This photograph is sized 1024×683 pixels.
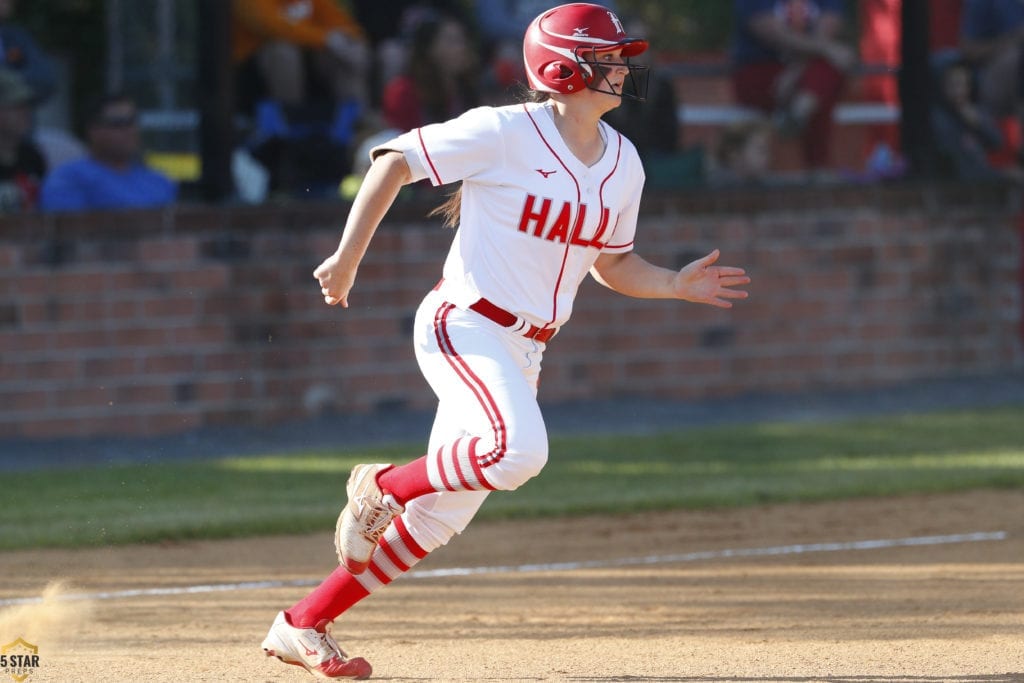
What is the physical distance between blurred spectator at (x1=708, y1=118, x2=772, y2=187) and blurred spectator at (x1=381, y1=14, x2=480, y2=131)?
2066mm

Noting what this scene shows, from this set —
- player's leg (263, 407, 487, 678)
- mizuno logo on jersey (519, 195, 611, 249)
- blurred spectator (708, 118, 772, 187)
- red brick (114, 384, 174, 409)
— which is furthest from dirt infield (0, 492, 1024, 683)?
blurred spectator (708, 118, 772, 187)

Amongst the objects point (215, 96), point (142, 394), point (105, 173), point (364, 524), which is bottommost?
point (142, 394)

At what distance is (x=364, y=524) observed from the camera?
455 centimetres

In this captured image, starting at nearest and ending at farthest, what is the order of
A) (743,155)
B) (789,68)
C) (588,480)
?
1. (588,480)
2. (743,155)
3. (789,68)

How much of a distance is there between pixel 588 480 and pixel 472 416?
4.03 m

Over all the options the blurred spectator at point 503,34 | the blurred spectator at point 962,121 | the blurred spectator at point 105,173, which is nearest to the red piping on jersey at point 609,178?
the blurred spectator at point 105,173

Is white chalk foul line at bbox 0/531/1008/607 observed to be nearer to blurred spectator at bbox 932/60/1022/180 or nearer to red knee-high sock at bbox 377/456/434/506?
red knee-high sock at bbox 377/456/434/506

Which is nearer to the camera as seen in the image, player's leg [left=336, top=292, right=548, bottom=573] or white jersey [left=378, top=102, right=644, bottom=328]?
player's leg [left=336, top=292, right=548, bottom=573]

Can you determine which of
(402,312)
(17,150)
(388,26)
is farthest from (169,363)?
(388,26)

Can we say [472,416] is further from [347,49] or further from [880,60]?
[880,60]

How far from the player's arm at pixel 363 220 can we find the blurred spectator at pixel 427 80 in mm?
6121

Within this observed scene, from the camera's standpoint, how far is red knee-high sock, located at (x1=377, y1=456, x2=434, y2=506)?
14.7 ft

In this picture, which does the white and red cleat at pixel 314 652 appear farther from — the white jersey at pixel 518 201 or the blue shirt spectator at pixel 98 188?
the blue shirt spectator at pixel 98 188

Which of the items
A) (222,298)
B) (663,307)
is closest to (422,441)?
(222,298)
